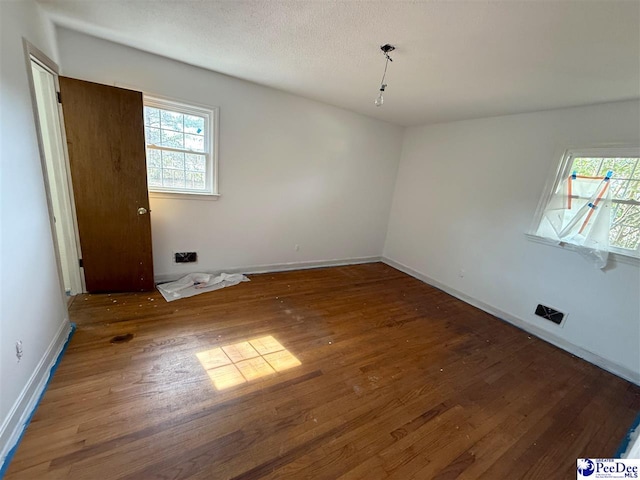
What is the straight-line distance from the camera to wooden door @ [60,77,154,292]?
91.0 inches

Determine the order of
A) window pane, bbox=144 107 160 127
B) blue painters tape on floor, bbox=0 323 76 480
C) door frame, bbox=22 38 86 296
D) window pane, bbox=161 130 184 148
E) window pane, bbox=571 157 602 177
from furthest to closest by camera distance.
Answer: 1. window pane, bbox=161 130 184 148
2. window pane, bbox=144 107 160 127
3. window pane, bbox=571 157 602 177
4. door frame, bbox=22 38 86 296
5. blue painters tape on floor, bbox=0 323 76 480

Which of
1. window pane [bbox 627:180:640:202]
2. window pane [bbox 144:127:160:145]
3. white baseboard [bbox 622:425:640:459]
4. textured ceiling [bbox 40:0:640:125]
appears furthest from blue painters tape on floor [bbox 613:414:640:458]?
window pane [bbox 144:127:160:145]

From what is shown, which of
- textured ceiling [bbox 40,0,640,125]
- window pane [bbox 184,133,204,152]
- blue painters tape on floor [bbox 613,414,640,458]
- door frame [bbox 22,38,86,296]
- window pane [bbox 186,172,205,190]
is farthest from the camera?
window pane [bbox 186,172,205,190]

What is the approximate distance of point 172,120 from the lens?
112 inches

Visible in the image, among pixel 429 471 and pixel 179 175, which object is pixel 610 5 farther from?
pixel 179 175

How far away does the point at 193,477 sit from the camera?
1246 millimetres

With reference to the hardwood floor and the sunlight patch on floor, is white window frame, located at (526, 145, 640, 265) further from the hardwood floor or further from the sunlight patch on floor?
the sunlight patch on floor

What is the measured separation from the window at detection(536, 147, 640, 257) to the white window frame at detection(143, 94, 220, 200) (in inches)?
154

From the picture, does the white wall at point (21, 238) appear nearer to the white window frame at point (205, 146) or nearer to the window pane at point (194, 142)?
the white window frame at point (205, 146)

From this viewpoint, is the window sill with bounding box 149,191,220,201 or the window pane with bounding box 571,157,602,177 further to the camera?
the window sill with bounding box 149,191,220,201

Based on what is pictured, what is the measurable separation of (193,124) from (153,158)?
0.58m

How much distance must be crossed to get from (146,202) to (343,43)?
7.78 ft

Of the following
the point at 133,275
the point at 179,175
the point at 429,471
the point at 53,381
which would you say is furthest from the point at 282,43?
the point at 429,471

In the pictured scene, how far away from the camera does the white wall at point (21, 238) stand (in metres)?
1.33
